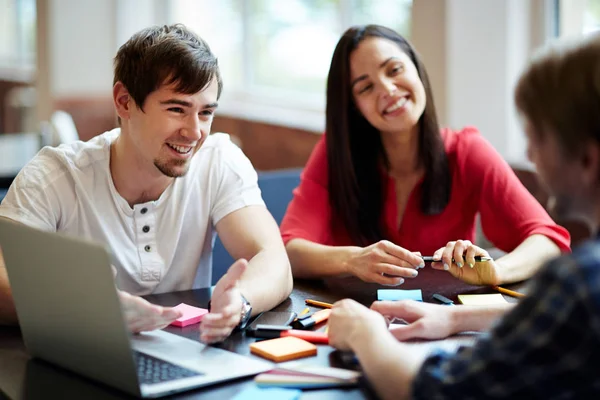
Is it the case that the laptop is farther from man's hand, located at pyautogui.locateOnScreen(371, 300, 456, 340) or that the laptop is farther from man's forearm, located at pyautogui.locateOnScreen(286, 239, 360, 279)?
man's forearm, located at pyautogui.locateOnScreen(286, 239, 360, 279)

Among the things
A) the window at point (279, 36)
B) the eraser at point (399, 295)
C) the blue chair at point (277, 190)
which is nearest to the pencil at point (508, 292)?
the eraser at point (399, 295)

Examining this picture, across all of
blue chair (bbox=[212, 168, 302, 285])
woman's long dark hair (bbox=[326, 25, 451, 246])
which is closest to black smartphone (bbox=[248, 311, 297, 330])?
woman's long dark hair (bbox=[326, 25, 451, 246])

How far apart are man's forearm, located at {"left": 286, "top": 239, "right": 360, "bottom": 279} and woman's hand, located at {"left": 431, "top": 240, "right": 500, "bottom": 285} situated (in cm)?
26

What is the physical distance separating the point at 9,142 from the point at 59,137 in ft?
1.44

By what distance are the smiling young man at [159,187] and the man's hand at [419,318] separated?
296 mm

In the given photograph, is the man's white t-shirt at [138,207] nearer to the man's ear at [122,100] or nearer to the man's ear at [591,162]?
the man's ear at [122,100]

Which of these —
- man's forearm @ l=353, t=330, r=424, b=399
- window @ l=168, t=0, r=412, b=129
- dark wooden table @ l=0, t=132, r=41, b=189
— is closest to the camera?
man's forearm @ l=353, t=330, r=424, b=399

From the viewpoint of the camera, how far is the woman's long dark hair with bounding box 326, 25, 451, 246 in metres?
2.36

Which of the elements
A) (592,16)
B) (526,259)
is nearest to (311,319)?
(526,259)

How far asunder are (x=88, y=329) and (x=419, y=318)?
0.59 metres

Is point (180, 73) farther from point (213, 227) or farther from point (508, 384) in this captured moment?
point (508, 384)

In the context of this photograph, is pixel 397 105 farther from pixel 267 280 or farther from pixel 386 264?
pixel 267 280

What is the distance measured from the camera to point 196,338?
1533 mm

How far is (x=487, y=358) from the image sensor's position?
39.9 inches
